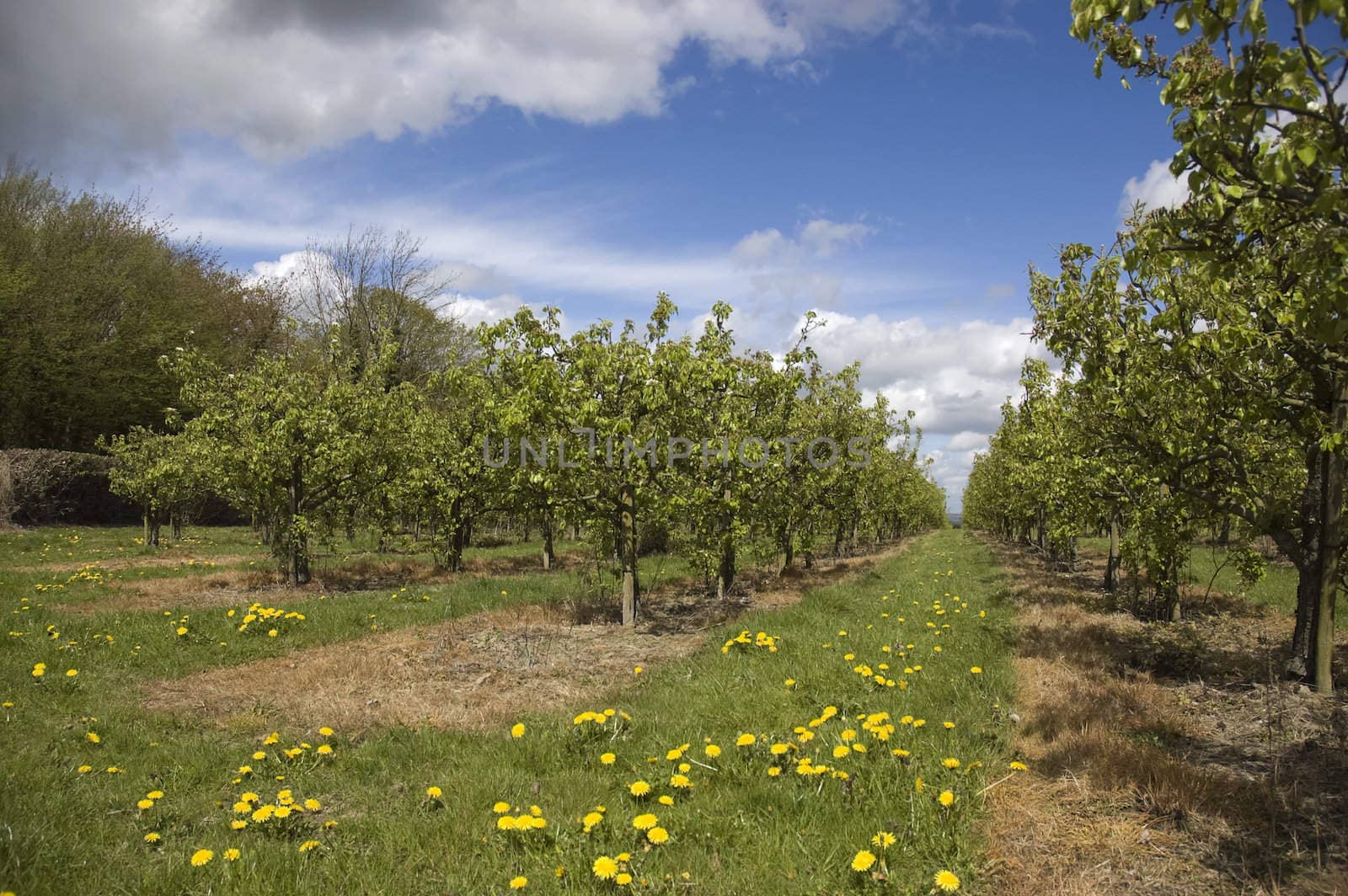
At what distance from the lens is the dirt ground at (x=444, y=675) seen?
814 centimetres

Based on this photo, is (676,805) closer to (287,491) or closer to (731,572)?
(731,572)

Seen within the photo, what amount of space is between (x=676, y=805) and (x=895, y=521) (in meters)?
47.4

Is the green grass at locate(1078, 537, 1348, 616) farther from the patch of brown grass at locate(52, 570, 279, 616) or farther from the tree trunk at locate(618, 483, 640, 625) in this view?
the patch of brown grass at locate(52, 570, 279, 616)

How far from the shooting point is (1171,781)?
5125 millimetres

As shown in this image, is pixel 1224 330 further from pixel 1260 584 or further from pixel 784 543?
pixel 1260 584

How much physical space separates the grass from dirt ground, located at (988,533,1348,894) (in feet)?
1.27

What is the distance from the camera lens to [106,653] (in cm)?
1007

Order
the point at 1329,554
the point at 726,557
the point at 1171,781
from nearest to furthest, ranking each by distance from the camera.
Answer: the point at 1171,781, the point at 1329,554, the point at 726,557

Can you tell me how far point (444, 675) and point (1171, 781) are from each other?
8186 millimetres

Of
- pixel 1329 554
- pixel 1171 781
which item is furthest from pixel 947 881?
pixel 1329 554

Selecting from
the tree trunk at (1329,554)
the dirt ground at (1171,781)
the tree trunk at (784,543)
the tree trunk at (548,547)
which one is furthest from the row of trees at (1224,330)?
the tree trunk at (548,547)

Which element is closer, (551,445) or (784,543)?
(551,445)

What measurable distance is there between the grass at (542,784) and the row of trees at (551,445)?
12.9ft

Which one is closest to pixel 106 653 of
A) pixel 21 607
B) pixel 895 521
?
pixel 21 607
